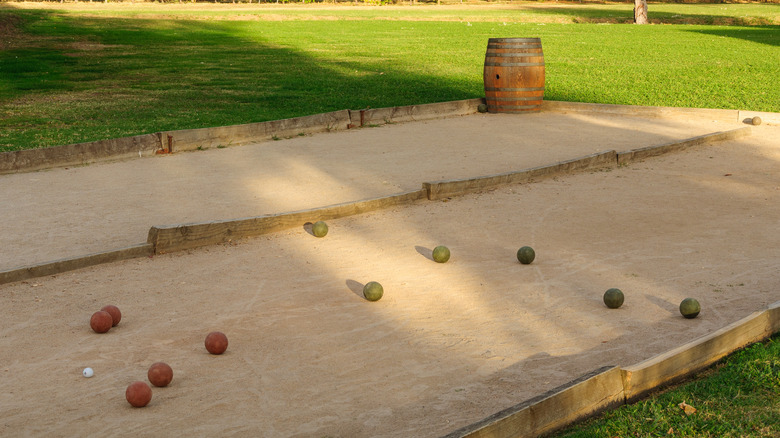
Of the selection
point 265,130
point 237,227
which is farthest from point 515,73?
point 237,227

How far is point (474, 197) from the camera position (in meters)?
9.13

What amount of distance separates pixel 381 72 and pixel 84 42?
46.7 ft

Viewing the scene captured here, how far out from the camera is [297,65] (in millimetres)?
22469

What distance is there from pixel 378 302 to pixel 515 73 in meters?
10.2

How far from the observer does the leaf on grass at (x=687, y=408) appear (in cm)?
418

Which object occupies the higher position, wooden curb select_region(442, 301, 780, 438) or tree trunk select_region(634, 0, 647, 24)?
wooden curb select_region(442, 301, 780, 438)

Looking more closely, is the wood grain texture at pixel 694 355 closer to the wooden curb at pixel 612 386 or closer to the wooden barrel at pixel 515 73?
the wooden curb at pixel 612 386

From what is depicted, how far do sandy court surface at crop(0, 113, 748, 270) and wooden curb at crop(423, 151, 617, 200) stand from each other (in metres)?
0.48

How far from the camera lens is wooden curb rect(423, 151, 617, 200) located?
9.05 m

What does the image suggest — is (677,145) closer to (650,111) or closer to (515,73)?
(650,111)

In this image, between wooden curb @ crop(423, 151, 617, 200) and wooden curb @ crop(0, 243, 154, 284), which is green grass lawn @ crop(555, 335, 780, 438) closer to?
wooden curb @ crop(0, 243, 154, 284)

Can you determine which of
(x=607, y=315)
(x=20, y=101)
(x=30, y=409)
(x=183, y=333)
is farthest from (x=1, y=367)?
(x=20, y=101)

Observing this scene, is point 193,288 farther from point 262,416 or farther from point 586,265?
point 586,265

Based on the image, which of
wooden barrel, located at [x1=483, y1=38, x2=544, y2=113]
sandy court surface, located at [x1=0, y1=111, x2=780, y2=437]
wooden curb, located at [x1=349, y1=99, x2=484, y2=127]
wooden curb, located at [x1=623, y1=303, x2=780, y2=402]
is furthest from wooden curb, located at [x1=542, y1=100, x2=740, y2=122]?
wooden curb, located at [x1=623, y1=303, x2=780, y2=402]
